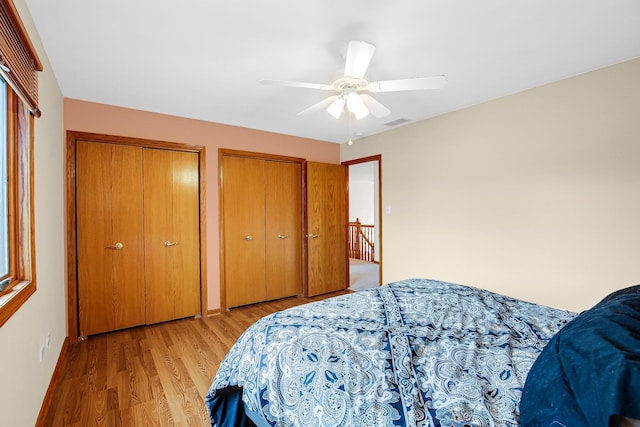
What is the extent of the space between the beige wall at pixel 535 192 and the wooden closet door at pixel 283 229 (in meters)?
1.57

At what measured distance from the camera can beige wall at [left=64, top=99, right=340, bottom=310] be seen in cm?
286

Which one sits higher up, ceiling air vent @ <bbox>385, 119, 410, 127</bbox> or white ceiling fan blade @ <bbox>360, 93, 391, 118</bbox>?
ceiling air vent @ <bbox>385, 119, 410, 127</bbox>

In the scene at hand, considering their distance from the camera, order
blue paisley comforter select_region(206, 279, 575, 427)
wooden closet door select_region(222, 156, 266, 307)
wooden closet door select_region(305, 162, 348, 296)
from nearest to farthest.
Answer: blue paisley comforter select_region(206, 279, 575, 427) < wooden closet door select_region(222, 156, 266, 307) < wooden closet door select_region(305, 162, 348, 296)

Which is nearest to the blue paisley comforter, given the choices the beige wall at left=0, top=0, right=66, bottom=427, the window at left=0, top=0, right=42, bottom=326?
the beige wall at left=0, top=0, right=66, bottom=427

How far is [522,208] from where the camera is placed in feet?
8.82

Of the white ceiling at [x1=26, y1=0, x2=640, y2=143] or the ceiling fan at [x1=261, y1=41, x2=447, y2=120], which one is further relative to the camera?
the ceiling fan at [x1=261, y1=41, x2=447, y2=120]

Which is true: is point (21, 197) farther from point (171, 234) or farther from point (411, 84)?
point (411, 84)

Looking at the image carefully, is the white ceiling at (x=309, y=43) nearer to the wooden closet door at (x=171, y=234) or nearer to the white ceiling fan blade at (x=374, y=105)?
the white ceiling fan blade at (x=374, y=105)

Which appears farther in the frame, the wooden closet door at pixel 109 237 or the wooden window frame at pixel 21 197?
the wooden closet door at pixel 109 237

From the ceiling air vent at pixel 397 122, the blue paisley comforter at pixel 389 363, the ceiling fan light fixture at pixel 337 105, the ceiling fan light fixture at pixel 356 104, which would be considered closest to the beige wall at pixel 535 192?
the ceiling air vent at pixel 397 122

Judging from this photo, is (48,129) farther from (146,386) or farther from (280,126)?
(280,126)

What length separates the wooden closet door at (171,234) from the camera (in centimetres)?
319

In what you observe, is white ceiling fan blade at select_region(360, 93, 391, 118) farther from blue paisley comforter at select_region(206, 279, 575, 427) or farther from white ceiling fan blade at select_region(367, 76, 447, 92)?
blue paisley comforter at select_region(206, 279, 575, 427)

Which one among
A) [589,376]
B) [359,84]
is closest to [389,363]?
[589,376]
